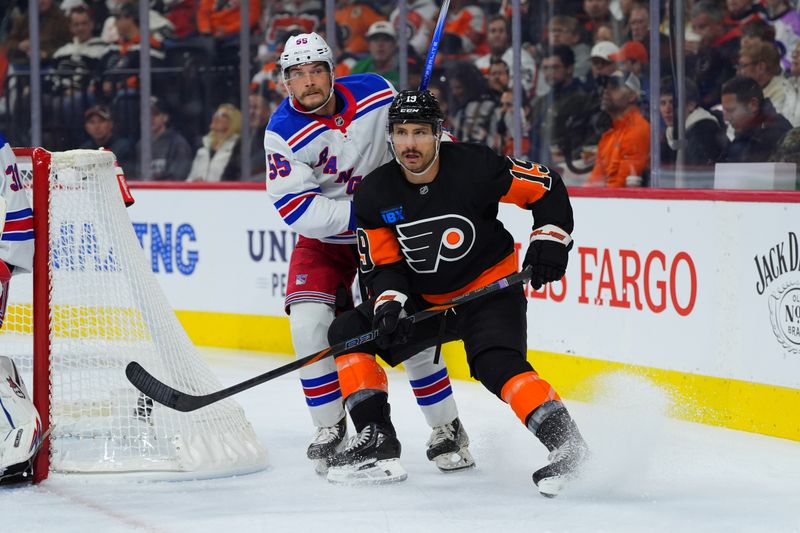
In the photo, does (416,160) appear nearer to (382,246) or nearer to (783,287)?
(382,246)

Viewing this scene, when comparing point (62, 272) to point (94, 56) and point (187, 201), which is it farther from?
point (94, 56)

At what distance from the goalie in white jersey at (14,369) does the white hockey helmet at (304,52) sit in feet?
2.43

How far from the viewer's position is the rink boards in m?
3.88

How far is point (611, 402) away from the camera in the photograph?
12.9 ft

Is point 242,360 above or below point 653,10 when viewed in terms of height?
below

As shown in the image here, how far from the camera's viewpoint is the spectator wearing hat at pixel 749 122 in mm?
4484

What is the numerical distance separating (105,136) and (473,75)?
2138 mm

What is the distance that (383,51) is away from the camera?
612cm

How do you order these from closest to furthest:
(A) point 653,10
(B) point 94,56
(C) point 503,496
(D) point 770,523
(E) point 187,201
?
(D) point 770,523 → (C) point 503,496 → (A) point 653,10 → (E) point 187,201 → (B) point 94,56

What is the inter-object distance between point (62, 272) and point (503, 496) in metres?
1.32

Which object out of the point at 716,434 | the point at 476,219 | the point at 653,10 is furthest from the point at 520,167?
the point at 653,10

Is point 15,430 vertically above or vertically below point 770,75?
below

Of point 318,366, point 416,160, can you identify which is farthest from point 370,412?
point 416,160

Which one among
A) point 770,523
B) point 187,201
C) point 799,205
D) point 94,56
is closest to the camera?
point 770,523
